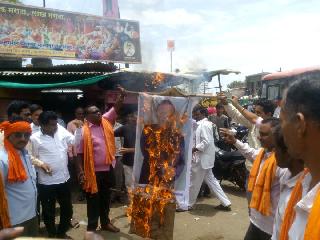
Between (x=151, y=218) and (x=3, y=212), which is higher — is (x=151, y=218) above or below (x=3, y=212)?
below

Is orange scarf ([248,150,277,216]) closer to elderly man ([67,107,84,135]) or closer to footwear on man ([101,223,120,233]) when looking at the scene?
footwear on man ([101,223,120,233])

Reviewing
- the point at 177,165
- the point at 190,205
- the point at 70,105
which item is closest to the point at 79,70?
the point at 70,105

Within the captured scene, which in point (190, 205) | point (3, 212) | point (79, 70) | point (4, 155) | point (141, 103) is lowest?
point (190, 205)

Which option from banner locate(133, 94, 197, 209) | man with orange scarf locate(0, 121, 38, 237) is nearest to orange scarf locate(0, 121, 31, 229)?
man with orange scarf locate(0, 121, 38, 237)

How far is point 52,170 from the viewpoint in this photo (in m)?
5.17

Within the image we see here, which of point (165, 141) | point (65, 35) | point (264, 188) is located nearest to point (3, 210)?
point (165, 141)

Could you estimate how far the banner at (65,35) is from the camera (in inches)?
507

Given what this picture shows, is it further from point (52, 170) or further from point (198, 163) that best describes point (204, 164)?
→ point (52, 170)

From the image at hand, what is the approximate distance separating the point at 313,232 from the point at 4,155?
10.3 ft

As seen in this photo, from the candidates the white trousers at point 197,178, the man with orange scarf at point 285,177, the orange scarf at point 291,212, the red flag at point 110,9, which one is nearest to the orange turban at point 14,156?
the man with orange scarf at point 285,177

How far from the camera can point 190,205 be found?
7.06 m

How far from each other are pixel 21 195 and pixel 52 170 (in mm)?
1425

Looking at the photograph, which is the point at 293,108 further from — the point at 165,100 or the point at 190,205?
the point at 190,205

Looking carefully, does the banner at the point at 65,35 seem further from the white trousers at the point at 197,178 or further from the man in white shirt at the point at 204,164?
the white trousers at the point at 197,178
